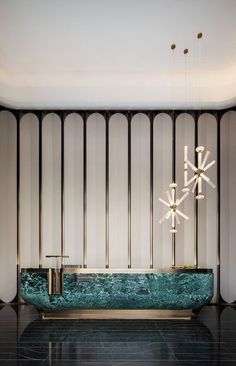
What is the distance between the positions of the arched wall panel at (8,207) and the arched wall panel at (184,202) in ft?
9.69

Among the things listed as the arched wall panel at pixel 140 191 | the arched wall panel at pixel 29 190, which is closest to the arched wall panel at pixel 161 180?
the arched wall panel at pixel 140 191

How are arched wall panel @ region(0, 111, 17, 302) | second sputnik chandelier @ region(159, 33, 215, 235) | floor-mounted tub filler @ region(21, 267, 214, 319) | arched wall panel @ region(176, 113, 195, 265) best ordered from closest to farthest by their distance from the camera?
second sputnik chandelier @ region(159, 33, 215, 235) → floor-mounted tub filler @ region(21, 267, 214, 319) → arched wall panel @ region(0, 111, 17, 302) → arched wall panel @ region(176, 113, 195, 265)

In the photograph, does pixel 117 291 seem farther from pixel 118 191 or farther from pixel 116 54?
pixel 116 54

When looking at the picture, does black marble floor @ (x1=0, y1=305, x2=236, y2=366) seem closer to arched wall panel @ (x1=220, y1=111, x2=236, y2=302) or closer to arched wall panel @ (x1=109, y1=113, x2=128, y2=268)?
arched wall panel @ (x1=220, y1=111, x2=236, y2=302)

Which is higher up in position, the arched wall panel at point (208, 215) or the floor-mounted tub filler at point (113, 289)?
the arched wall panel at point (208, 215)

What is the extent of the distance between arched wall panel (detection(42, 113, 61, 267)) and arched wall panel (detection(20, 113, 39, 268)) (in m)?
0.13

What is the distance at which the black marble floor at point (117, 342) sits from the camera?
15.0ft

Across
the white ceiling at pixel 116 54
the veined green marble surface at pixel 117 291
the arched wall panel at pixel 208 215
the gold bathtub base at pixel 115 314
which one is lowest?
the gold bathtub base at pixel 115 314

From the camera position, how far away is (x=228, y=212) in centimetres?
830

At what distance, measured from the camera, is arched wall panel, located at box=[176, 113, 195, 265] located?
27.3 feet

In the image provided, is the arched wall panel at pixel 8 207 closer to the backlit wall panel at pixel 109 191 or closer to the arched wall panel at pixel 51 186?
the backlit wall panel at pixel 109 191

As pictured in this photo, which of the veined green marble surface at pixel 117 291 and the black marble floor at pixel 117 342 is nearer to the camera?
the black marble floor at pixel 117 342

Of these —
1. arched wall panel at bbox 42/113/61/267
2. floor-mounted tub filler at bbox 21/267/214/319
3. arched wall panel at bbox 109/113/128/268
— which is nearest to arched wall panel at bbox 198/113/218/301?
arched wall panel at bbox 109/113/128/268

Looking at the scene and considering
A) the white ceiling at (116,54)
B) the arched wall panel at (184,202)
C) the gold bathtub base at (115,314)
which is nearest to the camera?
the white ceiling at (116,54)
